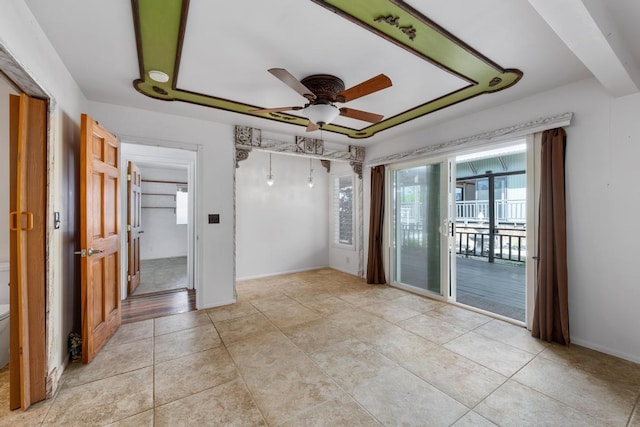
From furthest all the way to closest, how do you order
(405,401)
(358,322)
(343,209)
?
(343,209) < (358,322) < (405,401)

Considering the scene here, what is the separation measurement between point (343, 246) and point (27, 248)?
15.6ft

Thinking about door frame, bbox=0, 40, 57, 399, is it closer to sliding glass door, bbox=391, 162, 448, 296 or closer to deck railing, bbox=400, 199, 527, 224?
sliding glass door, bbox=391, 162, 448, 296

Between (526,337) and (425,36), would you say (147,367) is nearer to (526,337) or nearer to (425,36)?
(425,36)

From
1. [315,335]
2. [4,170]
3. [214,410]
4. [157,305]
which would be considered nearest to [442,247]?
[315,335]

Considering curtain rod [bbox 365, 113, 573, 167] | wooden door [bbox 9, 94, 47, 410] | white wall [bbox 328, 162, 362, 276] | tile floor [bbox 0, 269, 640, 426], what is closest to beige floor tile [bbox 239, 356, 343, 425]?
tile floor [bbox 0, 269, 640, 426]

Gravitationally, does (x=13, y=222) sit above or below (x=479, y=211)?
below

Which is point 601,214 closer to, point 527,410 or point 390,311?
point 527,410

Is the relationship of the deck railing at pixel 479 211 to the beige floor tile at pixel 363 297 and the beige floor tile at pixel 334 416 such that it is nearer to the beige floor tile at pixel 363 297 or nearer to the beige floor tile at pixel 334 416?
the beige floor tile at pixel 363 297

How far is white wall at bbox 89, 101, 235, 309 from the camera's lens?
3420 millimetres

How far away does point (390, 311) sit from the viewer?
350cm

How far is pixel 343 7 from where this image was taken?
161cm

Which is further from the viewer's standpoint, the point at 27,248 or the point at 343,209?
the point at 343,209

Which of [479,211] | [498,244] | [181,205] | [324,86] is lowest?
[498,244]

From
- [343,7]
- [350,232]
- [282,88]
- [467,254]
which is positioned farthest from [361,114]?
[467,254]
